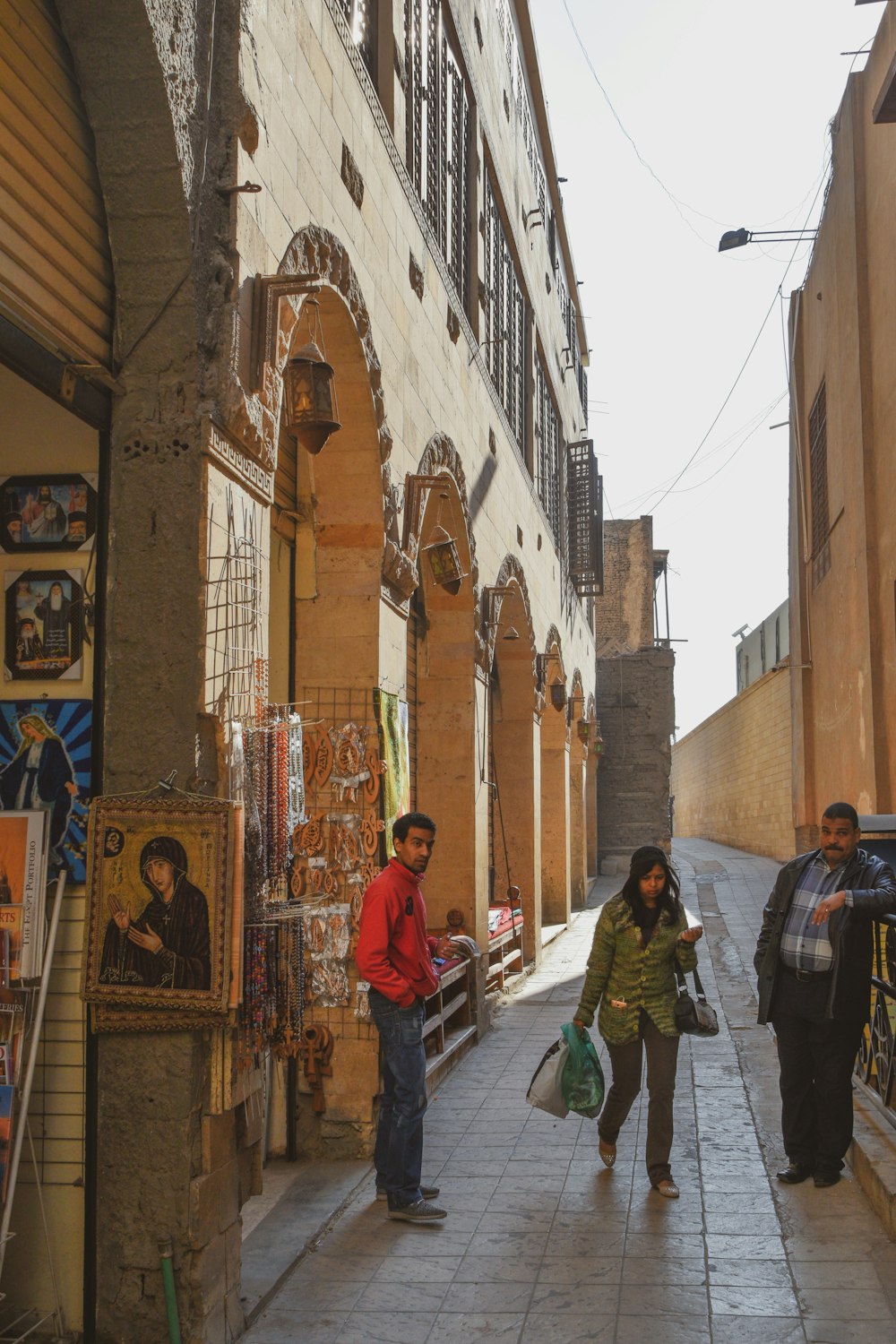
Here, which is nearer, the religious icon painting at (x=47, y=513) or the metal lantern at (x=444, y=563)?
the religious icon painting at (x=47, y=513)

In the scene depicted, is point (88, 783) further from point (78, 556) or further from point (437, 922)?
point (437, 922)

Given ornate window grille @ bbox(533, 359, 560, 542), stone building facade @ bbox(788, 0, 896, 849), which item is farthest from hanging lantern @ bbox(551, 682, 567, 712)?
stone building facade @ bbox(788, 0, 896, 849)

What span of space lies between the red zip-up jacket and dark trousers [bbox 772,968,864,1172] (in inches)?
68.0

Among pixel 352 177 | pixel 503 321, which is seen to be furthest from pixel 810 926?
pixel 503 321

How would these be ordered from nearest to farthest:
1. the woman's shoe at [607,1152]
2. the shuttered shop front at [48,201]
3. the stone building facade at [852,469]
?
the shuttered shop front at [48,201] < the woman's shoe at [607,1152] < the stone building facade at [852,469]

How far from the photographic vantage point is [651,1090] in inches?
240

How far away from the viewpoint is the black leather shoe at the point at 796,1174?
6004 millimetres

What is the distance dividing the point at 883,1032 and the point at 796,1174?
83 cm

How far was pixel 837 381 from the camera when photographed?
14.7 meters

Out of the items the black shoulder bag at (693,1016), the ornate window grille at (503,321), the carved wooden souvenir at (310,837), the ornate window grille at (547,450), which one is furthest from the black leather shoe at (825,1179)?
the ornate window grille at (547,450)

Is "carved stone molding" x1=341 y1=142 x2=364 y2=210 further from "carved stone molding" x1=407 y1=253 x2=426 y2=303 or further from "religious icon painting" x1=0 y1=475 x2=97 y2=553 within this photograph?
"religious icon painting" x1=0 y1=475 x2=97 y2=553

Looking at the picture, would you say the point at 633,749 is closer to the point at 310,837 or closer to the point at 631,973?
the point at 310,837

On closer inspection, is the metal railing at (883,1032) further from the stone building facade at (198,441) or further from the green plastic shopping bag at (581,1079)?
the stone building facade at (198,441)

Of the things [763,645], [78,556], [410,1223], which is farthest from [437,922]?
[763,645]
